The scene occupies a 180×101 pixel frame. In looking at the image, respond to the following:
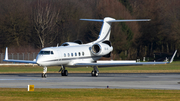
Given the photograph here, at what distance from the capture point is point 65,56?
34375 mm

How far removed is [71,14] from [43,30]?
9321 millimetres

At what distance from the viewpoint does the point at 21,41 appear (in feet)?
263

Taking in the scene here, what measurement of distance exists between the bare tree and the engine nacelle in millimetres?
41334

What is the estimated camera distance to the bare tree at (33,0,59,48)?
7919cm

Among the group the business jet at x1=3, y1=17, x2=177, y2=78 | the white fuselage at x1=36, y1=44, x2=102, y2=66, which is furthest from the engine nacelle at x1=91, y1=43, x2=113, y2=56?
the white fuselage at x1=36, y1=44, x2=102, y2=66

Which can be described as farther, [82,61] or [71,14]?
[71,14]

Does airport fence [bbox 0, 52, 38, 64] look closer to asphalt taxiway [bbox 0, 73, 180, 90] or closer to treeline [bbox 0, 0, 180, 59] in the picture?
treeline [bbox 0, 0, 180, 59]

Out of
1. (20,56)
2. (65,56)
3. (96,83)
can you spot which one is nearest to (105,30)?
(65,56)

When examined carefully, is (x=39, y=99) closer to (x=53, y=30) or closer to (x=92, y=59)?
(x=92, y=59)

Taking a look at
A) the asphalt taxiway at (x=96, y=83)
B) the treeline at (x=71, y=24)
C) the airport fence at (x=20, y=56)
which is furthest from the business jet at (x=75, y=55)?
the treeline at (x=71, y=24)

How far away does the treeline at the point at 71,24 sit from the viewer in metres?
77.7

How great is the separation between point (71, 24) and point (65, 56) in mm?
50824

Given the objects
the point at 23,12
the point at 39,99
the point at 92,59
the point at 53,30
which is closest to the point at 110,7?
the point at 53,30

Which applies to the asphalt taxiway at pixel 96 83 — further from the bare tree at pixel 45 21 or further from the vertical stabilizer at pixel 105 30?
the bare tree at pixel 45 21
